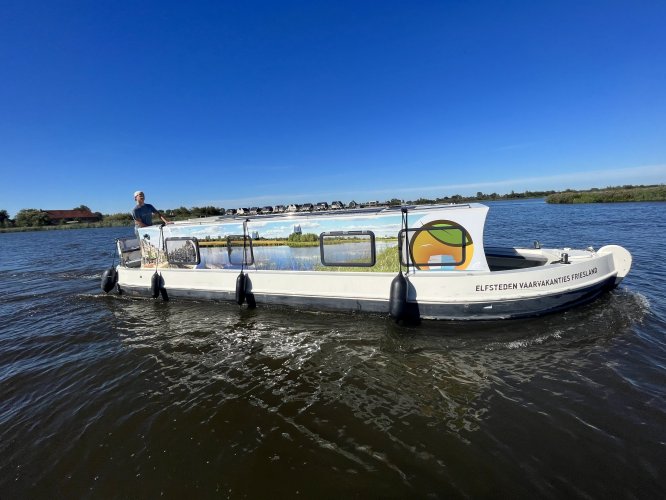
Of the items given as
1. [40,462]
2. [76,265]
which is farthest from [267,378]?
[76,265]

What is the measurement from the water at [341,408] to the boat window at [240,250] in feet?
7.16

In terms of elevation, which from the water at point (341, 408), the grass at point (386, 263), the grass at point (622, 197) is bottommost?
the water at point (341, 408)

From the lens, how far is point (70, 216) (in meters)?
102

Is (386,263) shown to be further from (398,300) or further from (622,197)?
(622,197)

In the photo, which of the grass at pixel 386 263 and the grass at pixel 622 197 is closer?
the grass at pixel 386 263

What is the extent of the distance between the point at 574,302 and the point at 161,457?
8758 millimetres

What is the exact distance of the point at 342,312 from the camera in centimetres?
845

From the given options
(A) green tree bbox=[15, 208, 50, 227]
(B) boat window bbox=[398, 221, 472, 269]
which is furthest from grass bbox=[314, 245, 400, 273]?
(A) green tree bbox=[15, 208, 50, 227]

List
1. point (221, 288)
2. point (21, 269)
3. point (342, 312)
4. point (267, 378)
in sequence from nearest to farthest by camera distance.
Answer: point (267, 378) < point (342, 312) < point (221, 288) < point (21, 269)

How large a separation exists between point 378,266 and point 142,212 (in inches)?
334

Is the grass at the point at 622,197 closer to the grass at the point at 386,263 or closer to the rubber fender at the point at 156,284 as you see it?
the grass at the point at 386,263

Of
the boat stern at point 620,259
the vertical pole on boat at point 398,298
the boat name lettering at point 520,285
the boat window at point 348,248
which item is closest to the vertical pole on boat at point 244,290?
the boat window at point 348,248

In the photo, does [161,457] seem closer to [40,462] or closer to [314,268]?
[40,462]

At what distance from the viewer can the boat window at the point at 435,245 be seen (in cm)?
745
